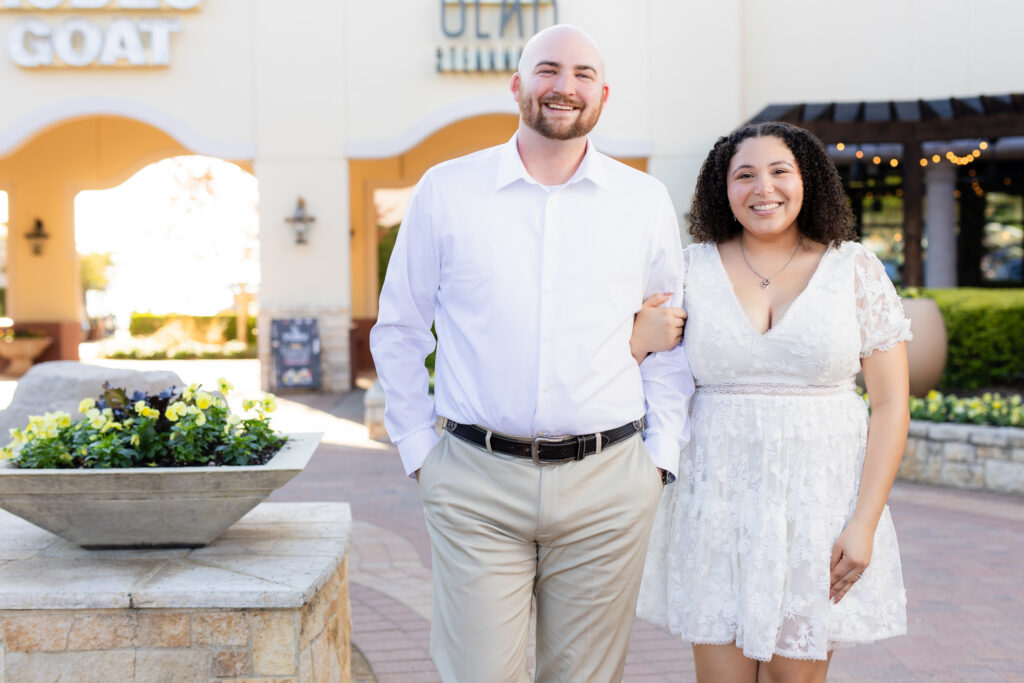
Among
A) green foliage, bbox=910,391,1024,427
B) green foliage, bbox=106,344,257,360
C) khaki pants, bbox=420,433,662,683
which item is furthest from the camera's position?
green foliage, bbox=106,344,257,360

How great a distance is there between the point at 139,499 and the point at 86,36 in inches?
440

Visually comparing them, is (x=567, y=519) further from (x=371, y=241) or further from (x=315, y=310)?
(x=371, y=241)

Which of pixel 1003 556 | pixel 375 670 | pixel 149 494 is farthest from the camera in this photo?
pixel 1003 556

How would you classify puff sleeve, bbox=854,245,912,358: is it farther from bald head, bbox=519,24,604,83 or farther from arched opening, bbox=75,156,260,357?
arched opening, bbox=75,156,260,357

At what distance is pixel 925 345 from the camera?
860 centimetres

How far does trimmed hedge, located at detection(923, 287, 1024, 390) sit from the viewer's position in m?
9.76

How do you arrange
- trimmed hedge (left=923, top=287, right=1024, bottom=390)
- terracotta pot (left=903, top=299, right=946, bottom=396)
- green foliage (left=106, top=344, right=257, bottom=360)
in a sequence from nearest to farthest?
terracotta pot (left=903, top=299, right=946, bottom=396), trimmed hedge (left=923, top=287, right=1024, bottom=390), green foliage (left=106, top=344, right=257, bottom=360)

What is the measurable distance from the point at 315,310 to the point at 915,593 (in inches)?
370

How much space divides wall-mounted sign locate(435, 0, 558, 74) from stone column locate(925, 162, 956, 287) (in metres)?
6.18

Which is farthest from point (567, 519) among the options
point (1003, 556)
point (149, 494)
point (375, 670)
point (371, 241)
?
point (371, 241)

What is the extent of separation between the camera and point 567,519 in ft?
7.44

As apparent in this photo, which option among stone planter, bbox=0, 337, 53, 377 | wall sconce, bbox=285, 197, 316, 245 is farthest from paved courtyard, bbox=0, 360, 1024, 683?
stone planter, bbox=0, 337, 53, 377

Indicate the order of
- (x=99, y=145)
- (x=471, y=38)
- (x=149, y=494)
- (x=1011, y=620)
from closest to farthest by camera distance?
→ (x=149, y=494), (x=1011, y=620), (x=471, y=38), (x=99, y=145)

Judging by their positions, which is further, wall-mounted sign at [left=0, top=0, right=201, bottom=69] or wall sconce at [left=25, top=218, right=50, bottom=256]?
wall sconce at [left=25, top=218, right=50, bottom=256]
